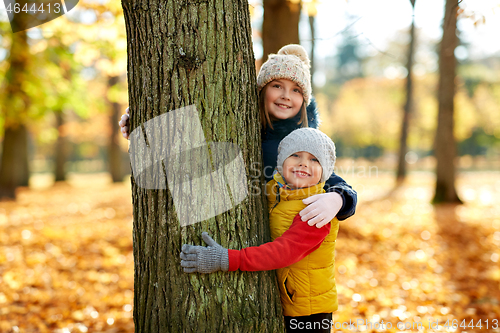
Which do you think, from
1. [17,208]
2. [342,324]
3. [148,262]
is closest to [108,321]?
[148,262]

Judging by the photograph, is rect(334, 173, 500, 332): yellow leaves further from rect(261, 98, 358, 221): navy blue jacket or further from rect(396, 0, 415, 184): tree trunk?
rect(396, 0, 415, 184): tree trunk

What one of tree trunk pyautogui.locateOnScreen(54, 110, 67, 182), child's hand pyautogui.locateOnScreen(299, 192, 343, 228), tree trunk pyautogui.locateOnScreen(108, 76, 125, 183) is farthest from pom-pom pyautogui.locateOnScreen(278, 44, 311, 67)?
tree trunk pyautogui.locateOnScreen(54, 110, 67, 182)

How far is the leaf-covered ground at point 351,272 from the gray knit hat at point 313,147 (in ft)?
7.12

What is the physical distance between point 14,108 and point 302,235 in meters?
11.6

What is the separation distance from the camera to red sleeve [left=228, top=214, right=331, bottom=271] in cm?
180

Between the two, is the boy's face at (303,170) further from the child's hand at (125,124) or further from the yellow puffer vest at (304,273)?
the child's hand at (125,124)

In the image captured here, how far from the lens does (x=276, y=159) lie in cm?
227

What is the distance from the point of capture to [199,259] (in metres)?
1.77

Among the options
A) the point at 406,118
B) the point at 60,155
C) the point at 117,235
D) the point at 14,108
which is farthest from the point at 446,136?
the point at 60,155

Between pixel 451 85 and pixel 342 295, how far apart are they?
8.39 metres

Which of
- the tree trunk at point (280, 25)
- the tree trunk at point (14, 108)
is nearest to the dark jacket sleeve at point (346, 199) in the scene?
the tree trunk at point (280, 25)

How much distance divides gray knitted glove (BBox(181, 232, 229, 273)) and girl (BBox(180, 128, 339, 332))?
74mm

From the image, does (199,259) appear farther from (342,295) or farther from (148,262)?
(342,295)

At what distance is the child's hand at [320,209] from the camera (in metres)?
1.84
